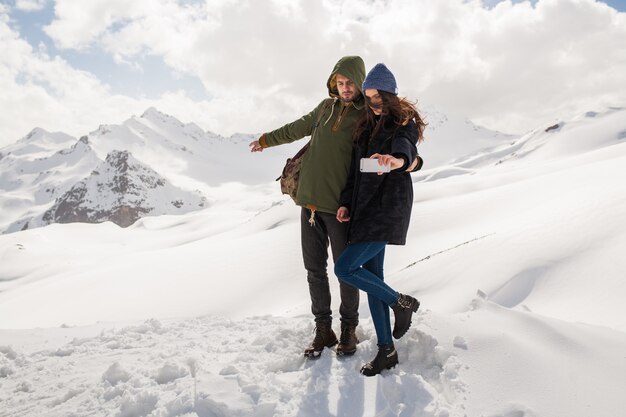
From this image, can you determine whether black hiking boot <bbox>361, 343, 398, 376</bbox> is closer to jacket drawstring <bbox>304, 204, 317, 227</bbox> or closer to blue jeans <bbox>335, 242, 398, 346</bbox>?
blue jeans <bbox>335, 242, 398, 346</bbox>

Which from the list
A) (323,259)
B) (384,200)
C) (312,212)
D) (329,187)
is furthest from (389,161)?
(323,259)

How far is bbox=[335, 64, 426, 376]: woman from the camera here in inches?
127

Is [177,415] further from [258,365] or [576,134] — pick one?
[576,134]

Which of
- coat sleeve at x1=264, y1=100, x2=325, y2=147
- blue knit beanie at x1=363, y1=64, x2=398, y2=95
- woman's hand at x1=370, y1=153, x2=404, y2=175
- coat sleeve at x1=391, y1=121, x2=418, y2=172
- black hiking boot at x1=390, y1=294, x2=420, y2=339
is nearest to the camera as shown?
woman's hand at x1=370, y1=153, x2=404, y2=175

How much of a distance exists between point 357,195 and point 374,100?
76cm

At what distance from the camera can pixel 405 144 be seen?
306 cm

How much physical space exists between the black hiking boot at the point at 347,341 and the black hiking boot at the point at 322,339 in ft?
0.61

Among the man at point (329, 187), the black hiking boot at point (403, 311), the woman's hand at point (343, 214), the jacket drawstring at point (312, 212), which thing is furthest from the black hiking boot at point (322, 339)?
the woman's hand at point (343, 214)

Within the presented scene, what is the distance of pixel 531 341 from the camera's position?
3252mm

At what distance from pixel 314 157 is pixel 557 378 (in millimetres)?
2434

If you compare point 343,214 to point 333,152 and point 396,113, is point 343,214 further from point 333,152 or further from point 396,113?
point 396,113

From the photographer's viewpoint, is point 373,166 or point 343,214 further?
point 343,214

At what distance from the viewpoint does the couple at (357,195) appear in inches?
127

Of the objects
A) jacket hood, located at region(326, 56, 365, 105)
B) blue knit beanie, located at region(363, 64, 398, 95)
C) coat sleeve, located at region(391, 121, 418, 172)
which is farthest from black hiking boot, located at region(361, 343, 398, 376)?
jacket hood, located at region(326, 56, 365, 105)
